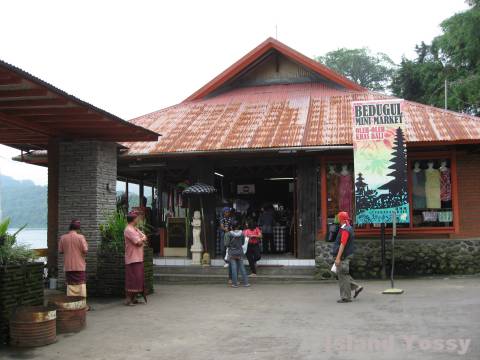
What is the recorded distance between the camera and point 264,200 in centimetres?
2091

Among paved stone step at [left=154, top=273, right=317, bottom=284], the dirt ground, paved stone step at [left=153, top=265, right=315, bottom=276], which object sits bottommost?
the dirt ground

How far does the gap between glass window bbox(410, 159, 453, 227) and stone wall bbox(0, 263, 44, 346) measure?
9541 mm

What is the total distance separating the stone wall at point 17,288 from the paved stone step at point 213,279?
20.0 ft

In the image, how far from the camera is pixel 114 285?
11055 millimetres

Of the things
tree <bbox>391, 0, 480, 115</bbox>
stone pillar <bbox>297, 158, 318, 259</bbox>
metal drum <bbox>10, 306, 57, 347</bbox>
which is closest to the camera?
metal drum <bbox>10, 306, 57, 347</bbox>

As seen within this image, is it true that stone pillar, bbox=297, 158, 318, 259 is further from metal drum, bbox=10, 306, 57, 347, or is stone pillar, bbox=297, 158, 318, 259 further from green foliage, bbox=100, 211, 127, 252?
metal drum, bbox=10, 306, 57, 347

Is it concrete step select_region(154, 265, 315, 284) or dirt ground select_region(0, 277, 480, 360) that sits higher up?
concrete step select_region(154, 265, 315, 284)

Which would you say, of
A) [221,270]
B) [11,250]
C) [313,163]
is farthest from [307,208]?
[11,250]

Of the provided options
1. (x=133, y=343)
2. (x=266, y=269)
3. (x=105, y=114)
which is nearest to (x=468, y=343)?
(x=133, y=343)

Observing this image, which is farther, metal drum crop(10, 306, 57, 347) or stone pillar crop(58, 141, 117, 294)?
stone pillar crop(58, 141, 117, 294)

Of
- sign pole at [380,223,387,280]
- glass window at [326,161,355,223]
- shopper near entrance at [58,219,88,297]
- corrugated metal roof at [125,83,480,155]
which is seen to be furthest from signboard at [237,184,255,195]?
shopper near entrance at [58,219,88,297]

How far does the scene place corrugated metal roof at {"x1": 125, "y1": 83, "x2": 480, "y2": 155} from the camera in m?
14.0

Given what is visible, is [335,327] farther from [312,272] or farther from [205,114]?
[205,114]

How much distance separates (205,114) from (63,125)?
7.61m
